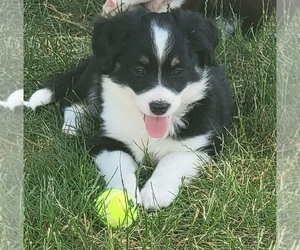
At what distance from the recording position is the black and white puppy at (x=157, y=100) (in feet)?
11.8

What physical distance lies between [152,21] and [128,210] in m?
0.95

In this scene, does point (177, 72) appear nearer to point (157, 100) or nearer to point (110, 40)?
point (157, 100)

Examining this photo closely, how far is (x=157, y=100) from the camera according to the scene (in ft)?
11.6

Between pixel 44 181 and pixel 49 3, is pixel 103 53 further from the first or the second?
pixel 49 3

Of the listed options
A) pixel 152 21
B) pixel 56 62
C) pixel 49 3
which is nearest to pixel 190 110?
pixel 152 21

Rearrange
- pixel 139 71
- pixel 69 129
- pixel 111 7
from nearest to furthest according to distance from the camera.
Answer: pixel 139 71 < pixel 69 129 < pixel 111 7

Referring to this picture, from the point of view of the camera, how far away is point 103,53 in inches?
147

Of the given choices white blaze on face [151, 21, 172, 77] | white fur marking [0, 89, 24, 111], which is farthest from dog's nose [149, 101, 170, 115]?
white fur marking [0, 89, 24, 111]

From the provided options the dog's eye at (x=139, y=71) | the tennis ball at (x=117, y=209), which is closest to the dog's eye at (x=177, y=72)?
the dog's eye at (x=139, y=71)

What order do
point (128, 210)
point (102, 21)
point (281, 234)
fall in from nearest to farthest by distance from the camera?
point (281, 234) < point (128, 210) < point (102, 21)

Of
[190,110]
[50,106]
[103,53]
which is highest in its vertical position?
[103,53]

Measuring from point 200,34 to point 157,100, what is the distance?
44 cm

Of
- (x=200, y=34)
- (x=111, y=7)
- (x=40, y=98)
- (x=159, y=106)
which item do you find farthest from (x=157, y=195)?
(x=111, y=7)

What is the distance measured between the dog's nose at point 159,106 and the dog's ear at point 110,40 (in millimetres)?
339
